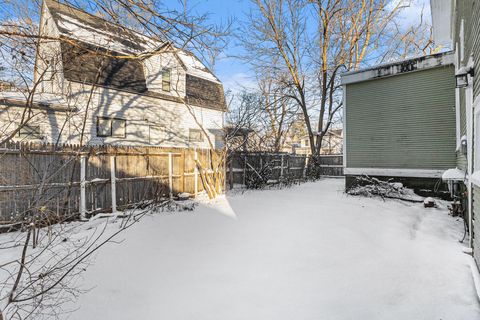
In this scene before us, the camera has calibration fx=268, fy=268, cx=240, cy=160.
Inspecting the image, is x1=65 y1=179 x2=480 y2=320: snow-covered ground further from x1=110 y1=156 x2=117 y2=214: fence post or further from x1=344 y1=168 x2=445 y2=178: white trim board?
x1=344 y1=168 x2=445 y2=178: white trim board

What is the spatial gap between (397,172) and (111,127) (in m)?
10.5

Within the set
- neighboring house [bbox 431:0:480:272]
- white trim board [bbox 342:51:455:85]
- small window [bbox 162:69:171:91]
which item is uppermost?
small window [bbox 162:69:171:91]

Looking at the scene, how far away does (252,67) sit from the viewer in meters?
17.3

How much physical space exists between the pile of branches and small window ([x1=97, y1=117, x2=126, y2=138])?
922 cm

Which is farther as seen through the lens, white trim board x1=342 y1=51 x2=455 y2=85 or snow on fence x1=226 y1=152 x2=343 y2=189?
snow on fence x1=226 y1=152 x2=343 y2=189

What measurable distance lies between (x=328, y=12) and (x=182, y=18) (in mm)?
14990

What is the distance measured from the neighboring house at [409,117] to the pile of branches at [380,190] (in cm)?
27

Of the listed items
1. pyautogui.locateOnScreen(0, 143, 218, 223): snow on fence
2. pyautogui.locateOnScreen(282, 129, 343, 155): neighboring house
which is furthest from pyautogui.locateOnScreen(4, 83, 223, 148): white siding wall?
pyautogui.locateOnScreen(282, 129, 343, 155): neighboring house

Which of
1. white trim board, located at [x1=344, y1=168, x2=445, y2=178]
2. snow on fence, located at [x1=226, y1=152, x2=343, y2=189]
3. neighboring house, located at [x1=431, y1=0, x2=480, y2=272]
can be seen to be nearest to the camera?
neighboring house, located at [x1=431, y1=0, x2=480, y2=272]

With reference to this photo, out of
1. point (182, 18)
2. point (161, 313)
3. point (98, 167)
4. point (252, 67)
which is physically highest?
point (252, 67)

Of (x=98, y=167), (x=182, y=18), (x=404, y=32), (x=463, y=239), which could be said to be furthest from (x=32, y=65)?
(x=404, y=32)

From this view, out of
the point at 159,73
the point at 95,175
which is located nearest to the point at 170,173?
Answer: the point at 95,175

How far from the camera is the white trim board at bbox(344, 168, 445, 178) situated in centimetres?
743

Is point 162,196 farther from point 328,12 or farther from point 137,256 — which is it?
point 328,12
